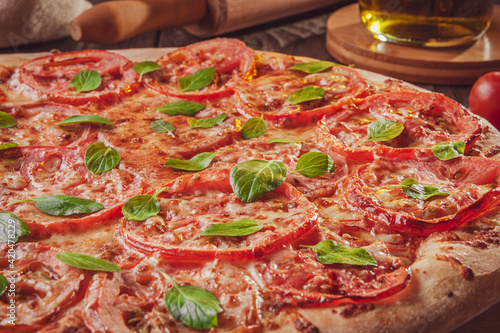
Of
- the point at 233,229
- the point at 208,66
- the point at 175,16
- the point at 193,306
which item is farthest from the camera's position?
the point at 175,16

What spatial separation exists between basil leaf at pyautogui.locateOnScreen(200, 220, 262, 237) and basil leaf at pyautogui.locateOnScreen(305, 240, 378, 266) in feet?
0.62

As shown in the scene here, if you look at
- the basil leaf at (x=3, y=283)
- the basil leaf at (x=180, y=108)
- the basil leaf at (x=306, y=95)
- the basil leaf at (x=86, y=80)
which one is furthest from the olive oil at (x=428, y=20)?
the basil leaf at (x=3, y=283)

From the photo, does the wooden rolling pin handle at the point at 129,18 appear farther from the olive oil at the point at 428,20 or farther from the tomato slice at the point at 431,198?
the tomato slice at the point at 431,198

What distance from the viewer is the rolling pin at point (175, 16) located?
11.9ft

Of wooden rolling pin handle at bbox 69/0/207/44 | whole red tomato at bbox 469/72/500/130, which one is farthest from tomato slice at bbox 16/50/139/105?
whole red tomato at bbox 469/72/500/130

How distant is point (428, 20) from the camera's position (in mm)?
3477

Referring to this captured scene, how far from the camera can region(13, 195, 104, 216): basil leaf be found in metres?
1.98

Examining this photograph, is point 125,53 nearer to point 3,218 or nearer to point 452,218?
point 3,218

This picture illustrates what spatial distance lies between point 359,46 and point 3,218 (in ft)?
8.26

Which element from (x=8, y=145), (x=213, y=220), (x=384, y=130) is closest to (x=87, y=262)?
(x=213, y=220)

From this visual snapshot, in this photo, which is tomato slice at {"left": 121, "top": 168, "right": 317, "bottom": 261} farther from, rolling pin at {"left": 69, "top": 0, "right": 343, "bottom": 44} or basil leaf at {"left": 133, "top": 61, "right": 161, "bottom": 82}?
rolling pin at {"left": 69, "top": 0, "right": 343, "bottom": 44}

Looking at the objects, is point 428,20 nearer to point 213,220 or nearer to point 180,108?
point 180,108

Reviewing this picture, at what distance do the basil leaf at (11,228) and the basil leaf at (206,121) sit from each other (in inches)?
35.6

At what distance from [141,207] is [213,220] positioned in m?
0.25
